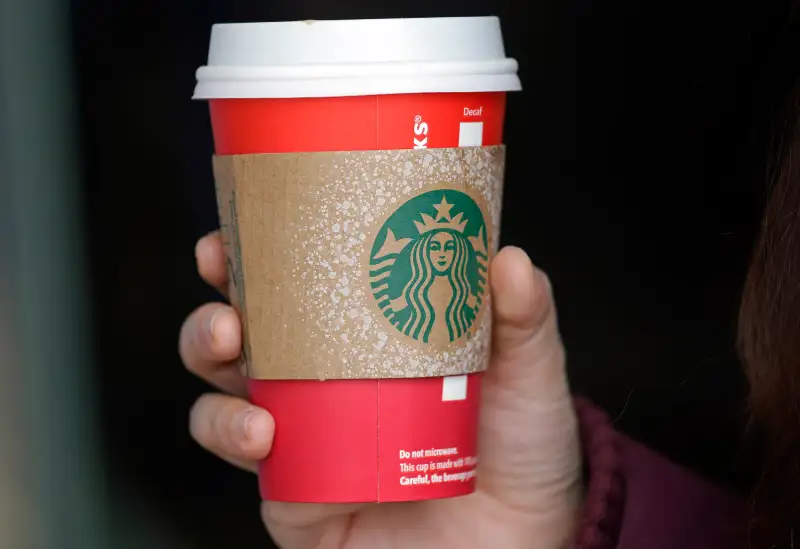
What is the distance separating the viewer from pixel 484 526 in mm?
1291

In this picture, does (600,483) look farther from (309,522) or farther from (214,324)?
(214,324)

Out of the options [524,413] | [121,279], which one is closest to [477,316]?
[524,413]

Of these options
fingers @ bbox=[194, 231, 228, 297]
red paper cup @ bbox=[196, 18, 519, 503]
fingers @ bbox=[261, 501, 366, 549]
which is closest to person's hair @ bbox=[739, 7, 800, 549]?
red paper cup @ bbox=[196, 18, 519, 503]

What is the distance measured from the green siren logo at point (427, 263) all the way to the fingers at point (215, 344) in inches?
7.3

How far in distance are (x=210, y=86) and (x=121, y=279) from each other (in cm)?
139

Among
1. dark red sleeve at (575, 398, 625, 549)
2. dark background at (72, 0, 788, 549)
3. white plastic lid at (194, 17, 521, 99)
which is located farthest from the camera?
dark background at (72, 0, 788, 549)

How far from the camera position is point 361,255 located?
100cm

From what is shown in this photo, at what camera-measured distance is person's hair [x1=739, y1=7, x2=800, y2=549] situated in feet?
3.32

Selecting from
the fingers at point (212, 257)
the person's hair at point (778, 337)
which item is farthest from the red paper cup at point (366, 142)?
the person's hair at point (778, 337)

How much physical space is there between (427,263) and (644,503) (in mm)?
438

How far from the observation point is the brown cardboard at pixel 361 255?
39.1 inches

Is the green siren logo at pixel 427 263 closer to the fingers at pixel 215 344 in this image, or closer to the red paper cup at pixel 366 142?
the red paper cup at pixel 366 142

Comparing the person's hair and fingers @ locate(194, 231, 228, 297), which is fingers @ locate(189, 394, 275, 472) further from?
the person's hair

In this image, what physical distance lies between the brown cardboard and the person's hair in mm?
275
